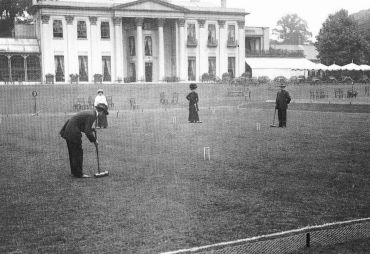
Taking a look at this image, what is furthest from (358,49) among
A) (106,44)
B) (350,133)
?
(350,133)

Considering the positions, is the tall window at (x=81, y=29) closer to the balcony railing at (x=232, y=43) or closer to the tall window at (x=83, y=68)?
the tall window at (x=83, y=68)

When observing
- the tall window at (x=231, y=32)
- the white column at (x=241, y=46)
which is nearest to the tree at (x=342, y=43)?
the white column at (x=241, y=46)

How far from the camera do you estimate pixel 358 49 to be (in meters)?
65.6

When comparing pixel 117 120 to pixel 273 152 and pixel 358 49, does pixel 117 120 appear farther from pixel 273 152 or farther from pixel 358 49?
pixel 358 49

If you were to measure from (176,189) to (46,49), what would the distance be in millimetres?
44773

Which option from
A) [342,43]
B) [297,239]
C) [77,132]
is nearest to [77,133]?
[77,132]

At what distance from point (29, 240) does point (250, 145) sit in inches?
377

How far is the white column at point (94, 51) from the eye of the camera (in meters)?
52.9

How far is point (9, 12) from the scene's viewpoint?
6372 cm

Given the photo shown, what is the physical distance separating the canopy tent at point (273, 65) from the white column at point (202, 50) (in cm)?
653

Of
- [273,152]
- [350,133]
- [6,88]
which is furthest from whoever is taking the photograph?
[6,88]

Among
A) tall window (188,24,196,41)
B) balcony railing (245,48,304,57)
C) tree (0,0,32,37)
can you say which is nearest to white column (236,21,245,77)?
balcony railing (245,48,304,57)

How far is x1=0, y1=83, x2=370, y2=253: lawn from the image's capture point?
6828 millimetres

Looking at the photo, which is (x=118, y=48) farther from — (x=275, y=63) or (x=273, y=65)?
(x=275, y=63)
